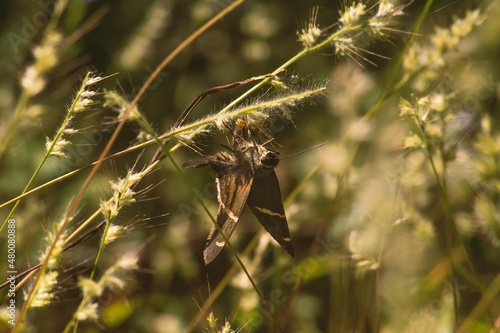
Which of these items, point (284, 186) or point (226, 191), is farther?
point (284, 186)

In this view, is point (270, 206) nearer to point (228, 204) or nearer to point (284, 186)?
point (228, 204)

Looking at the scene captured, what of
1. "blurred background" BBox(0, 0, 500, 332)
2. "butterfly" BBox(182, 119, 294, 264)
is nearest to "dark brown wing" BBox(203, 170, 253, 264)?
"butterfly" BBox(182, 119, 294, 264)

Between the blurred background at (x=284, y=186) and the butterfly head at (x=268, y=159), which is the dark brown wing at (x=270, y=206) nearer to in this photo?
the butterfly head at (x=268, y=159)

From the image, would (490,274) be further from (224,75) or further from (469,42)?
(224,75)

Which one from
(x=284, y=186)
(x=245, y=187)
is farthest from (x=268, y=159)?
(x=284, y=186)

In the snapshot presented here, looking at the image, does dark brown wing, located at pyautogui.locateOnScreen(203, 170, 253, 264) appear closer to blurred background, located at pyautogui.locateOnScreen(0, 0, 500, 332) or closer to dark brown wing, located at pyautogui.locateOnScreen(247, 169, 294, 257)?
dark brown wing, located at pyautogui.locateOnScreen(247, 169, 294, 257)

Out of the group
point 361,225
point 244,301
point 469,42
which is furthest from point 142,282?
point 469,42

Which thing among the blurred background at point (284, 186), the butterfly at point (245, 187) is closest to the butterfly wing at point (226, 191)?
the butterfly at point (245, 187)
